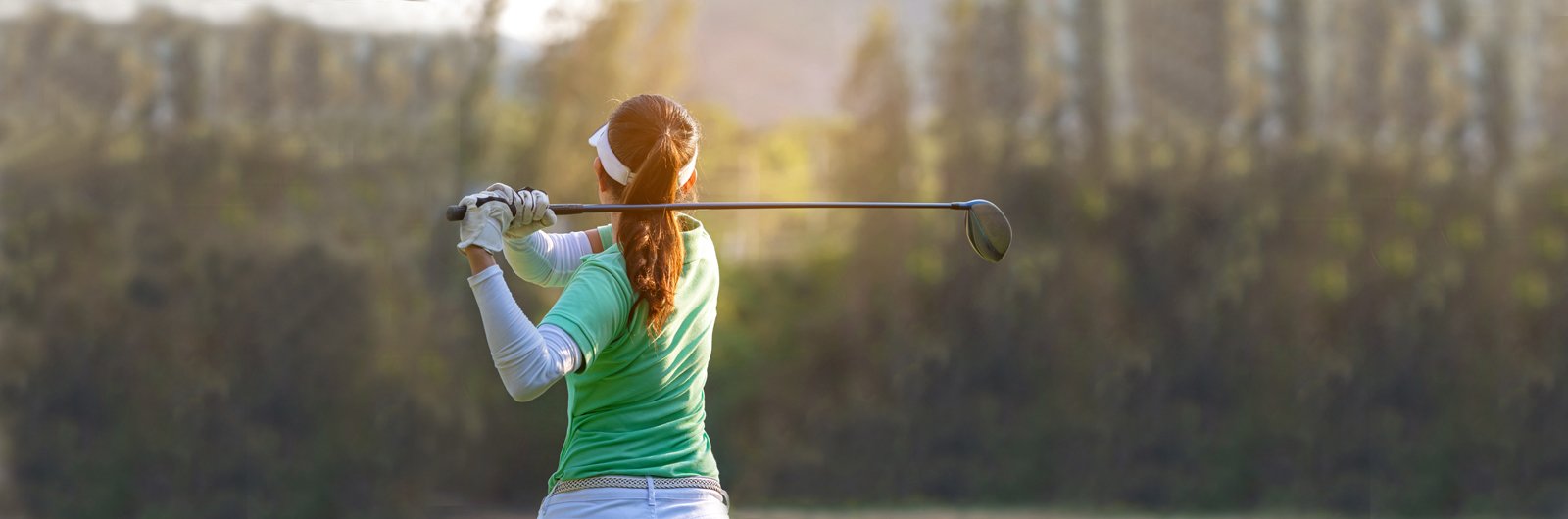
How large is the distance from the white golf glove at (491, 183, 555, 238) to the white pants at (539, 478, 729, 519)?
16.9 inches

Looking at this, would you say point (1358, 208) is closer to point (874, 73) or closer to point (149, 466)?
point (874, 73)

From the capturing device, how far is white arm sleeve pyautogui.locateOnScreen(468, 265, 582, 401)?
201 centimetres

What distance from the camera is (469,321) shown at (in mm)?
9156

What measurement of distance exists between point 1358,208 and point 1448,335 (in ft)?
3.03

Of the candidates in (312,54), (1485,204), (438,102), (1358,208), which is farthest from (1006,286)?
(312,54)

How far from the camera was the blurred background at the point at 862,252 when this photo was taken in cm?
792

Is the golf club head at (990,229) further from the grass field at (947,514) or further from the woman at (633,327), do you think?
the grass field at (947,514)

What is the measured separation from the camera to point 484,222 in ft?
6.95

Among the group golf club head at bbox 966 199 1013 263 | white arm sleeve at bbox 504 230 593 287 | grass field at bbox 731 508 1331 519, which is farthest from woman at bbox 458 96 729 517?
grass field at bbox 731 508 1331 519

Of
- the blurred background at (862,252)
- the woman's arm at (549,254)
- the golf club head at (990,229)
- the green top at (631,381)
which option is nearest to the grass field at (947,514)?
the blurred background at (862,252)

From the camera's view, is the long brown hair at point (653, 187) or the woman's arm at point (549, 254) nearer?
the long brown hair at point (653, 187)

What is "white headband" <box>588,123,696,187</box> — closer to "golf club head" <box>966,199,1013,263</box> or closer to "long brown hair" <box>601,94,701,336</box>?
"long brown hair" <box>601,94,701,336</box>

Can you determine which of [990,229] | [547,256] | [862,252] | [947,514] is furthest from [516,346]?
[862,252]

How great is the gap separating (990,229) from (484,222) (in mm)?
1080
